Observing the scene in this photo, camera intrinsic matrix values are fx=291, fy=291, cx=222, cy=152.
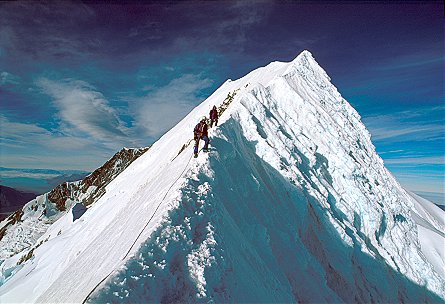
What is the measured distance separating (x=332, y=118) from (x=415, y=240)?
1147 centimetres

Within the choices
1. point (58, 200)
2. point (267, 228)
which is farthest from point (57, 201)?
point (267, 228)

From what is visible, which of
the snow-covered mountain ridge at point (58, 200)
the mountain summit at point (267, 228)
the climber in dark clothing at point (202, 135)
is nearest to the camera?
the mountain summit at point (267, 228)

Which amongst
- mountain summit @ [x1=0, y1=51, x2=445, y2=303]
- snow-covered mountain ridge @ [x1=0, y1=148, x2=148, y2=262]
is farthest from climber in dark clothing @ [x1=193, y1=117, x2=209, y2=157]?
snow-covered mountain ridge @ [x1=0, y1=148, x2=148, y2=262]

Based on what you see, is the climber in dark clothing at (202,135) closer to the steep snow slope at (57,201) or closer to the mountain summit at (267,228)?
the mountain summit at (267,228)

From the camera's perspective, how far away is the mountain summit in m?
7.41

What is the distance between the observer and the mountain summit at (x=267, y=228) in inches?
292

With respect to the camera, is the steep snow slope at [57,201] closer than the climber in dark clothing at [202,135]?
No

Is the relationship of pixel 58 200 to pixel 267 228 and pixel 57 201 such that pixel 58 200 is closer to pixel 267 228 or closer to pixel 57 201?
pixel 57 201

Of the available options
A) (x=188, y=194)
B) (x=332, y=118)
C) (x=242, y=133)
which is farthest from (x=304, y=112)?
(x=188, y=194)

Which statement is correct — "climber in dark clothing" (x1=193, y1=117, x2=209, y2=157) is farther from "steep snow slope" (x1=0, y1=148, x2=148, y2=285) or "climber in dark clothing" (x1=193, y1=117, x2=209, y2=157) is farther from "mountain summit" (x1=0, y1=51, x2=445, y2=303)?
"steep snow slope" (x1=0, y1=148, x2=148, y2=285)

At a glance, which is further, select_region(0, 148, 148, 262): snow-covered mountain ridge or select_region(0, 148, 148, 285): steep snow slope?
select_region(0, 148, 148, 262): snow-covered mountain ridge

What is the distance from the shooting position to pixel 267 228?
11.9 metres

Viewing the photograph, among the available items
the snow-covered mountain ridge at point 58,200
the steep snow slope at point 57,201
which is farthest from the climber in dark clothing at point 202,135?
the snow-covered mountain ridge at point 58,200

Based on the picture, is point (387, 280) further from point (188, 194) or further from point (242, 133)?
point (188, 194)
